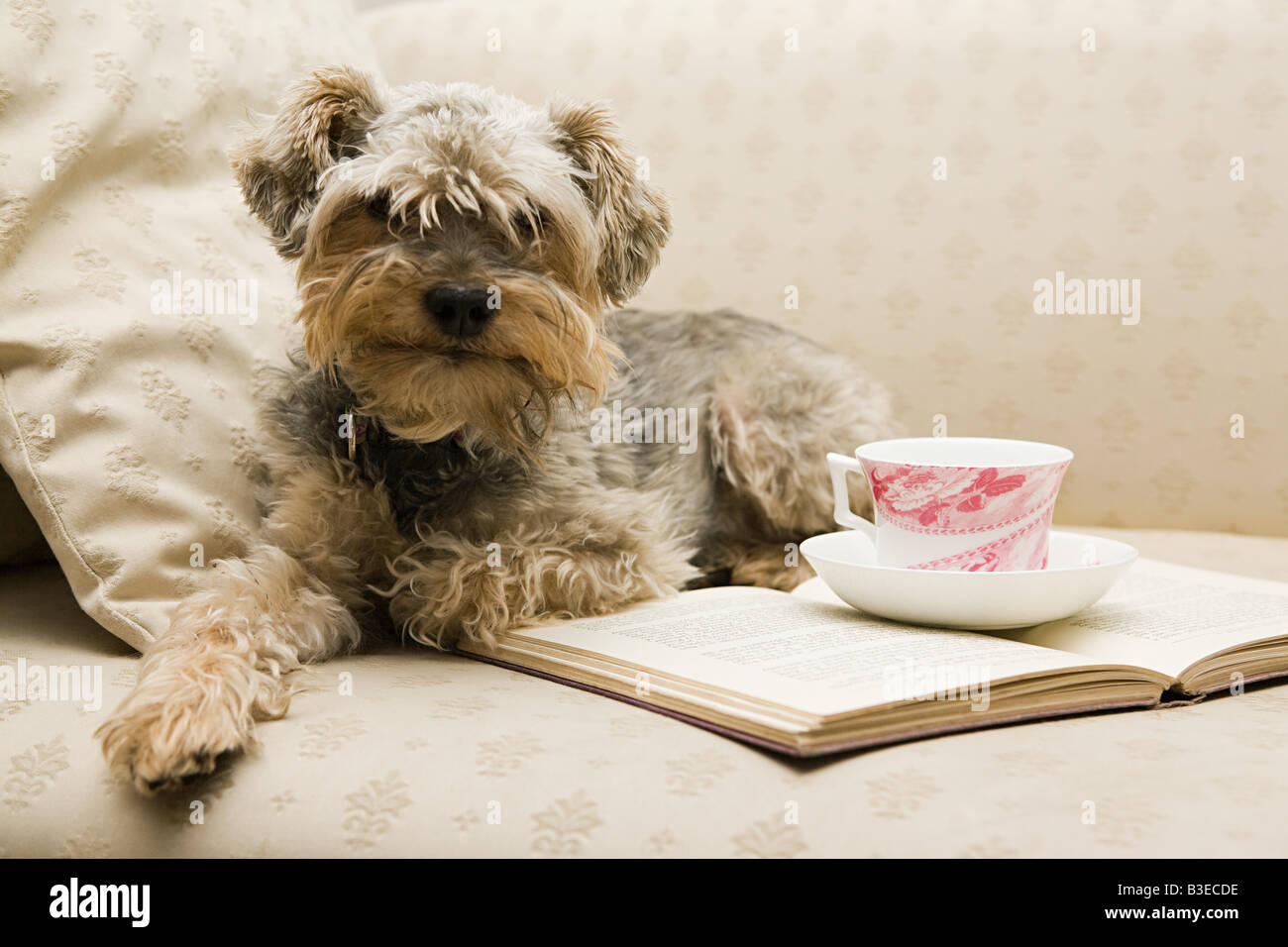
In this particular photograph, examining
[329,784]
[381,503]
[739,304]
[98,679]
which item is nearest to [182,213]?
[381,503]

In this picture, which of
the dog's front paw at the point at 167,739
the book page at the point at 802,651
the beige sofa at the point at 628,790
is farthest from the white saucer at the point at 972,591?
the dog's front paw at the point at 167,739

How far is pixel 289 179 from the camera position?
1788mm

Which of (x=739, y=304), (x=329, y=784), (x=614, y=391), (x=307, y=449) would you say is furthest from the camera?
(x=739, y=304)

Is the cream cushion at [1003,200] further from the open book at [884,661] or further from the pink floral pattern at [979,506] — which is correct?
the pink floral pattern at [979,506]

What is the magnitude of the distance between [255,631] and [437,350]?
1.63 feet

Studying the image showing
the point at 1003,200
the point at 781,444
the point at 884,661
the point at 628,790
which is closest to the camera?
the point at 628,790

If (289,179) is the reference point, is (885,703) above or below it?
below

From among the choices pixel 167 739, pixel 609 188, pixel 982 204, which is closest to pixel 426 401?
pixel 609 188

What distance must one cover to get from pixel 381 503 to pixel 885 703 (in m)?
0.96

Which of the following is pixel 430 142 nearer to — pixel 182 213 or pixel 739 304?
pixel 182 213

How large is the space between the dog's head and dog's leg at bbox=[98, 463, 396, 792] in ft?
0.61

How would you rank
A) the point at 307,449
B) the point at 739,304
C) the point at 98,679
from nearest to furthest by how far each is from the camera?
the point at 98,679, the point at 307,449, the point at 739,304

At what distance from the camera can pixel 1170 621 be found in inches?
68.8

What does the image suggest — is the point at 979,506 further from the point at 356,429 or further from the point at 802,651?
the point at 356,429
